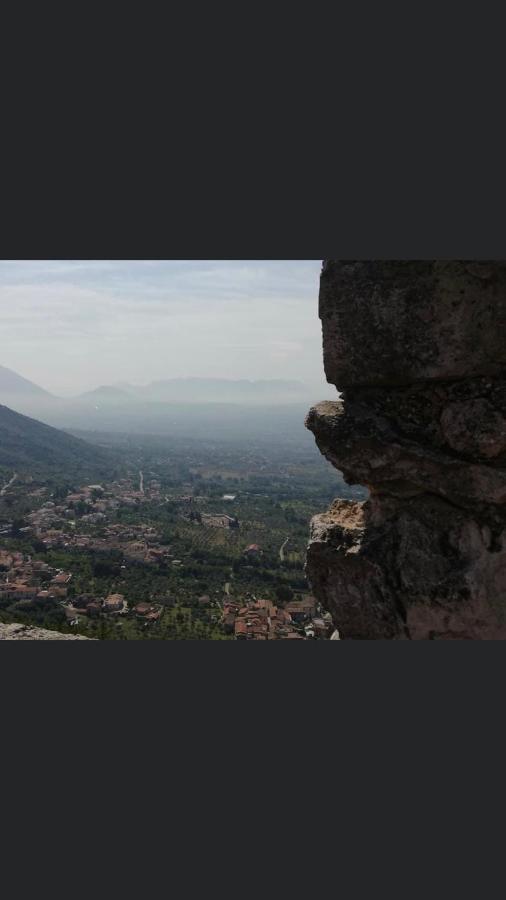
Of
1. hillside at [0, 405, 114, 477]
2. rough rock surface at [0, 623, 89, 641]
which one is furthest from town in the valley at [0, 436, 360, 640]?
hillside at [0, 405, 114, 477]

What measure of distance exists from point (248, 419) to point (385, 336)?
13801cm

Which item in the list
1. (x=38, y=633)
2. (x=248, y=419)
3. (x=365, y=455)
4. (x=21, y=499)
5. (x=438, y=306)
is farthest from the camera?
(x=248, y=419)

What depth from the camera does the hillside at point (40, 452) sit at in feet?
139

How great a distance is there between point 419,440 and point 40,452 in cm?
4524

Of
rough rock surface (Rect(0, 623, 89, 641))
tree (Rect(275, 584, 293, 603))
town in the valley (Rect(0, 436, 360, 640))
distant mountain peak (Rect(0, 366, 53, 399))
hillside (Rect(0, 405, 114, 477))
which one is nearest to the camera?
rough rock surface (Rect(0, 623, 89, 641))

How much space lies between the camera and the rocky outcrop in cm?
380

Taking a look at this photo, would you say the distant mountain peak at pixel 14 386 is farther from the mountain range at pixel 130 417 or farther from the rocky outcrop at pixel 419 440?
the rocky outcrop at pixel 419 440

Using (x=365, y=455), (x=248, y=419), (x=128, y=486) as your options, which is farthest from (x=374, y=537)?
(x=248, y=419)

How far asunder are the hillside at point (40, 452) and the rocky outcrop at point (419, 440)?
3904 centimetres

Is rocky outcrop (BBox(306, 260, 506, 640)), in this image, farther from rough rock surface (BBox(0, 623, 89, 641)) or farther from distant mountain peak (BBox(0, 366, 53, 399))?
distant mountain peak (BBox(0, 366, 53, 399))

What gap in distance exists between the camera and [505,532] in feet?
13.0

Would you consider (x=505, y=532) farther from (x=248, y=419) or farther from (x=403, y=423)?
(x=248, y=419)

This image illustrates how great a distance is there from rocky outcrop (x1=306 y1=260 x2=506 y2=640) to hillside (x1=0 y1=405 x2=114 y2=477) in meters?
39.0

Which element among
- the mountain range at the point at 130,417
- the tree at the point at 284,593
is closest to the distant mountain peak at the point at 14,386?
the mountain range at the point at 130,417
